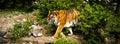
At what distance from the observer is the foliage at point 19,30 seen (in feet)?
29.9

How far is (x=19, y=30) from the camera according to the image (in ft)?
30.1

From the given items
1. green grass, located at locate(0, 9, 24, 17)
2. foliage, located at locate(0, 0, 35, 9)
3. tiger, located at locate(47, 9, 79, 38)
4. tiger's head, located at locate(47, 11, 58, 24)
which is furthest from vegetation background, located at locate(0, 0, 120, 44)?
foliage, located at locate(0, 0, 35, 9)

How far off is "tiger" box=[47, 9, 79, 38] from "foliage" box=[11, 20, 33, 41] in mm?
586

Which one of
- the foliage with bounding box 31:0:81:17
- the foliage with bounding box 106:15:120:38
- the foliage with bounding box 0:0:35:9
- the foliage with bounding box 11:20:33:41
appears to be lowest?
the foliage with bounding box 106:15:120:38

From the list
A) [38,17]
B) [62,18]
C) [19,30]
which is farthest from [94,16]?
[19,30]

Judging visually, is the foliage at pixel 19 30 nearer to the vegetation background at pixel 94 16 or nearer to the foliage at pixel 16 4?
the vegetation background at pixel 94 16

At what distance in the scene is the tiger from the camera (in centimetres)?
917

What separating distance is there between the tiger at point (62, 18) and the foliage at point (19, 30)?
586 mm

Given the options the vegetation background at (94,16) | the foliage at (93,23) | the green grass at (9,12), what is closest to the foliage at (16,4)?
the green grass at (9,12)

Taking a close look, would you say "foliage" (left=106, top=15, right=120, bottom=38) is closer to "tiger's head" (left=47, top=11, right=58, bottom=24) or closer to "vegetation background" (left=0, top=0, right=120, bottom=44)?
"vegetation background" (left=0, top=0, right=120, bottom=44)

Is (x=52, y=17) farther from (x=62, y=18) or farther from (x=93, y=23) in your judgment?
(x=93, y=23)

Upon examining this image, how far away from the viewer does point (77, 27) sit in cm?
942

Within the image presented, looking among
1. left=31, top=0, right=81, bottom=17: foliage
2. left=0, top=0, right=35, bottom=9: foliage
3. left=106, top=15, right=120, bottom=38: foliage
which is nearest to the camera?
left=106, top=15, right=120, bottom=38: foliage

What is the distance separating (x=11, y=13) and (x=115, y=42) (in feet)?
10.9
